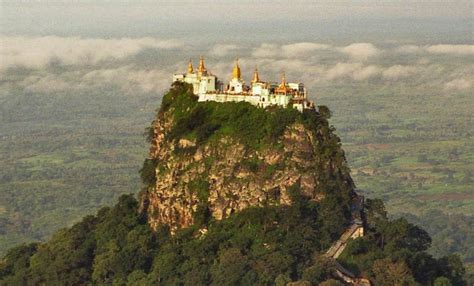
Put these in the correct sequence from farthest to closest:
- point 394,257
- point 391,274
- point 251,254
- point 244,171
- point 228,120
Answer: point 228,120
point 244,171
point 394,257
point 251,254
point 391,274

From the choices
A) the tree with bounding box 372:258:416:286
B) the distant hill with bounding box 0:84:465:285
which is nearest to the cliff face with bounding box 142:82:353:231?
the distant hill with bounding box 0:84:465:285

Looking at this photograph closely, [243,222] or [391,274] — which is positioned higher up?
[243,222]

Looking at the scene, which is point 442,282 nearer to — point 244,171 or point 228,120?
point 244,171

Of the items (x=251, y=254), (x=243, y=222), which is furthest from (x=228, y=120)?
(x=251, y=254)

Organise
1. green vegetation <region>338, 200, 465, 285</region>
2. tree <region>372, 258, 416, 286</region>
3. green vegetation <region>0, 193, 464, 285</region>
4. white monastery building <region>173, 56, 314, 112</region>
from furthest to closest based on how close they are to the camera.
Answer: white monastery building <region>173, 56, 314, 112</region> → green vegetation <region>0, 193, 464, 285</region> → green vegetation <region>338, 200, 465, 285</region> → tree <region>372, 258, 416, 286</region>

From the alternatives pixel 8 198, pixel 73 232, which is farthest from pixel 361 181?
pixel 73 232

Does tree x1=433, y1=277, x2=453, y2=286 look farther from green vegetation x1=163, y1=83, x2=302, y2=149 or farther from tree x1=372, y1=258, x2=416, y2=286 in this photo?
green vegetation x1=163, y1=83, x2=302, y2=149

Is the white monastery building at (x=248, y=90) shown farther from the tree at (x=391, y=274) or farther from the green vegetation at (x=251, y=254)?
the tree at (x=391, y=274)

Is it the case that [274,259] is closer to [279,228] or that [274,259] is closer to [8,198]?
[279,228]
